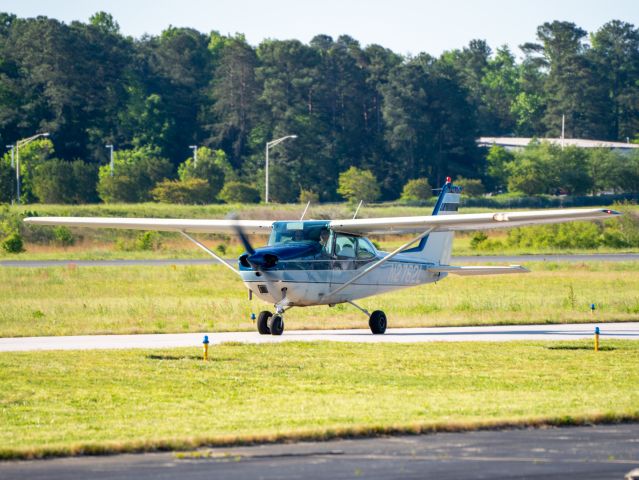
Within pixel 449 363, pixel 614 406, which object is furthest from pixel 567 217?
pixel 614 406

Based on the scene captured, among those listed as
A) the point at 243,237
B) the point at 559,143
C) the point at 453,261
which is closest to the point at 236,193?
the point at 559,143

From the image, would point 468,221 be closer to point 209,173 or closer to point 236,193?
point 236,193

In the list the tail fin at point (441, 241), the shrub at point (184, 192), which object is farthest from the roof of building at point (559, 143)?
the tail fin at point (441, 241)

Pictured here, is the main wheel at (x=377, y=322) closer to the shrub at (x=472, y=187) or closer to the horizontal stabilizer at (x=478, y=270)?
the horizontal stabilizer at (x=478, y=270)

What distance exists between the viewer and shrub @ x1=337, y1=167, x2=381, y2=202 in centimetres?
9450

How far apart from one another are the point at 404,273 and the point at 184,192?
61.2 metres

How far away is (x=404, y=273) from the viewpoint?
86.5 feet

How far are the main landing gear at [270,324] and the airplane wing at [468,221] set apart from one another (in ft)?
7.80

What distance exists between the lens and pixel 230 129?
4240 inches

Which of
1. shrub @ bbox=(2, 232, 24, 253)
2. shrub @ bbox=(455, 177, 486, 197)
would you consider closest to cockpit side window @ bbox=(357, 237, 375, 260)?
shrub @ bbox=(2, 232, 24, 253)

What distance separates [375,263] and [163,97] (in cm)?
8602

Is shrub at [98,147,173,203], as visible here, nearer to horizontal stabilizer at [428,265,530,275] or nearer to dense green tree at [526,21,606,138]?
dense green tree at [526,21,606,138]

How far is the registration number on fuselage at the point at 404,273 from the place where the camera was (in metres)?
26.0

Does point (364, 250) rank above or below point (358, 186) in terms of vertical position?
below
